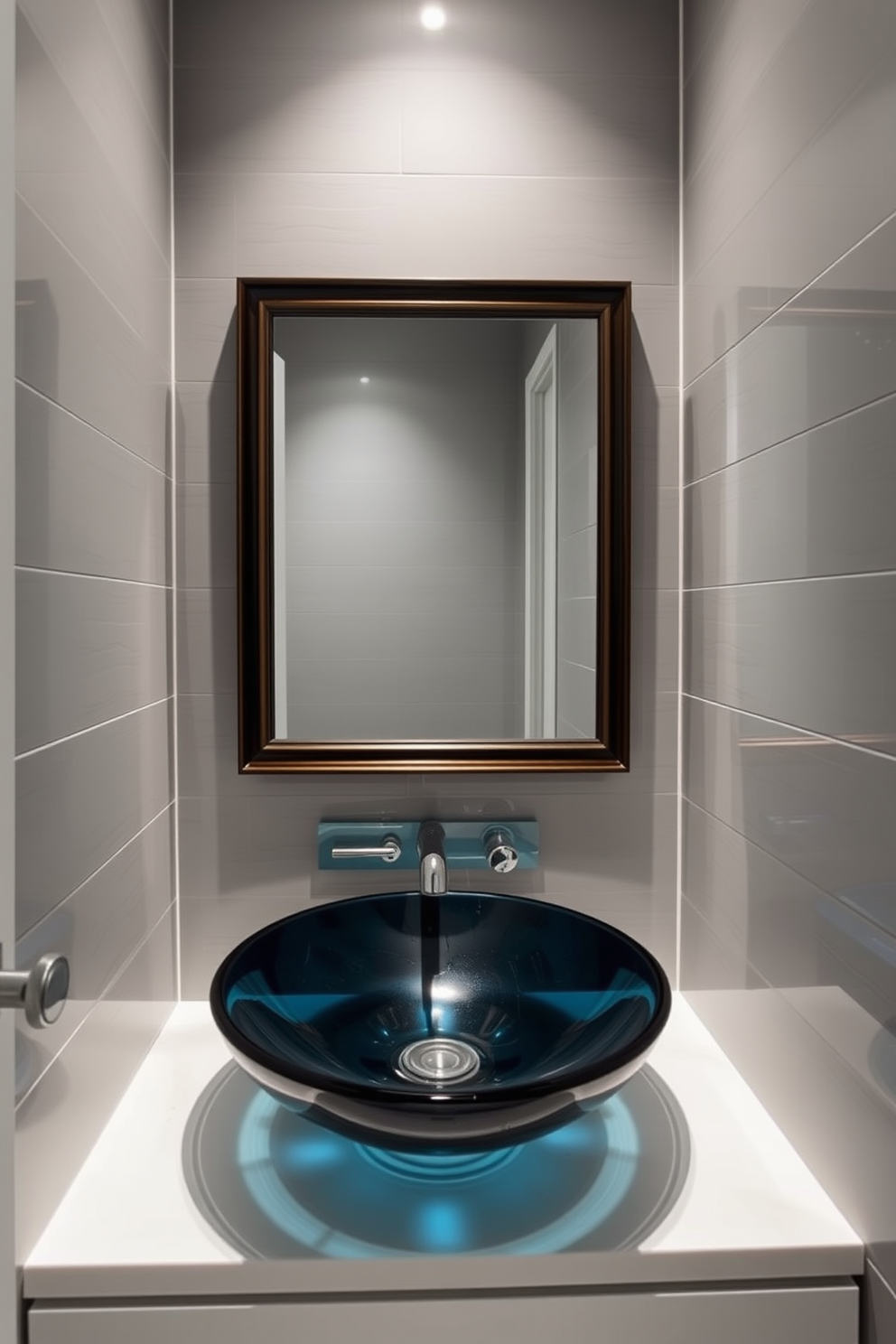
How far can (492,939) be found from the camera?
1.27 m

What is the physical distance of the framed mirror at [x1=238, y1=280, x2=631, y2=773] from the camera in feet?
4.36

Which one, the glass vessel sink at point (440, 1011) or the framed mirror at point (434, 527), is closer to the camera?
the glass vessel sink at point (440, 1011)

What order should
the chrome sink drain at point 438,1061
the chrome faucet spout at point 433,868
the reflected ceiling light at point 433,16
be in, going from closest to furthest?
the chrome sink drain at point 438,1061 < the chrome faucet spout at point 433,868 < the reflected ceiling light at point 433,16

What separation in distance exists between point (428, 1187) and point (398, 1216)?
0.06 meters

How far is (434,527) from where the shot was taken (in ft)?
4.44

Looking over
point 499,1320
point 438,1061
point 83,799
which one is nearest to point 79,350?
point 83,799

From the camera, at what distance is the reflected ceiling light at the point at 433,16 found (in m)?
1.32

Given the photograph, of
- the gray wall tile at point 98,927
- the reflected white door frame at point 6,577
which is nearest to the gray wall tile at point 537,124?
the reflected white door frame at point 6,577

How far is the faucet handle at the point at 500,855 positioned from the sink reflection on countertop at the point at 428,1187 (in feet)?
1.19

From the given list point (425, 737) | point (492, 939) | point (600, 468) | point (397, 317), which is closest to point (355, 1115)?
point (492, 939)

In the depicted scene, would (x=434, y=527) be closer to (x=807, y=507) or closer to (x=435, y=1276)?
(x=807, y=507)

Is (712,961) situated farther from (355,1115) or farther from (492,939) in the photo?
(355,1115)

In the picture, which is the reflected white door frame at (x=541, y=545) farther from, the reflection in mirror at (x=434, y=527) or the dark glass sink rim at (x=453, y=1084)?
the dark glass sink rim at (x=453, y=1084)

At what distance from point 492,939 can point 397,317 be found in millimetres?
927
